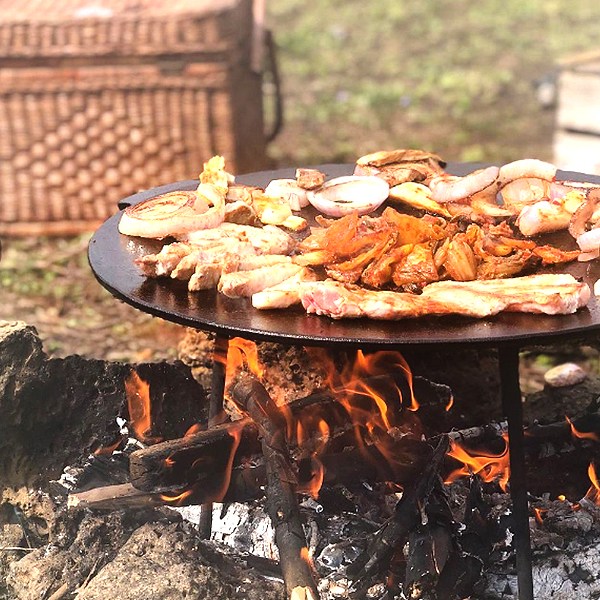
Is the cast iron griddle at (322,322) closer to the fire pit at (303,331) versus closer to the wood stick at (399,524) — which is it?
the fire pit at (303,331)

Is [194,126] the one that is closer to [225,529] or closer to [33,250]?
[33,250]

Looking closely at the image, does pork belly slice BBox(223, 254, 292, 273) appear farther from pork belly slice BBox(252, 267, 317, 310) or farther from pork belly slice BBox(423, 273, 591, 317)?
pork belly slice BBox(423, 273, 591, 317)

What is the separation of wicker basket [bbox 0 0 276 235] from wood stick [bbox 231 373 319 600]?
13.0 feet

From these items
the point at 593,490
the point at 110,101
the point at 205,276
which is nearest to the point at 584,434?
the point at 593,490

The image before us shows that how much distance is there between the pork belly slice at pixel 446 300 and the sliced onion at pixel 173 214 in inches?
26.6

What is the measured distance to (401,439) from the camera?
11.6 feet

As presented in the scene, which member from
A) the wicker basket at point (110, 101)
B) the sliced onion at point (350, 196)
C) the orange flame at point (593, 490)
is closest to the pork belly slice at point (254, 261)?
the sliced onion at point (350, 196)

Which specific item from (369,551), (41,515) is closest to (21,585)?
(41,515)

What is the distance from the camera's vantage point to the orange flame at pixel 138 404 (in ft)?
12.9

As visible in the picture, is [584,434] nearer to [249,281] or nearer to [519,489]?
[519,489]

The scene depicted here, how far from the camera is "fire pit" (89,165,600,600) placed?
8.73ft

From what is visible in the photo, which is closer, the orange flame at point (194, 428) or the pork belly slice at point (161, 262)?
the pork belly slice at point (161, 262)

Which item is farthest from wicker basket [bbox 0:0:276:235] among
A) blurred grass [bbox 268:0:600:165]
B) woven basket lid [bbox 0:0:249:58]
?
blurred grass [bbox 268:0:600:165]

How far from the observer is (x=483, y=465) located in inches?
144
